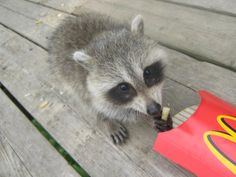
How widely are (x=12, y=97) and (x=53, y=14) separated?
4.54 ft

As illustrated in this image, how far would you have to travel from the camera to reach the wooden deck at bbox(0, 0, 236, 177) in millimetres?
2338

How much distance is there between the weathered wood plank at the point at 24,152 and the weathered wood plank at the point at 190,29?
1.48 m

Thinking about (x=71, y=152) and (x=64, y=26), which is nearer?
(x=71, y=152)

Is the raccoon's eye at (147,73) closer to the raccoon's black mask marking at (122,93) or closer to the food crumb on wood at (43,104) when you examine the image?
the raccoon's black mask marking at (122,93)

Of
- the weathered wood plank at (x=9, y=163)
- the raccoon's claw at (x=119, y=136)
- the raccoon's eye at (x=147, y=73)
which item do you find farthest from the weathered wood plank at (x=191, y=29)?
the weathered wood plank at (x=9, y=163)

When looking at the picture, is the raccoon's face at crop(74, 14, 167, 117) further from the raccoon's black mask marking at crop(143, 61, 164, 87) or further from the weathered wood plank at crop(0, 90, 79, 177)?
the weathered wood plank at crop(0, 90, 79, 177)

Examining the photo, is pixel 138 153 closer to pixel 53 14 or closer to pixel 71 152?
pixel 71 152

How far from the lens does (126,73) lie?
2.15m

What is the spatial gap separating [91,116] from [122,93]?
24.1 inches

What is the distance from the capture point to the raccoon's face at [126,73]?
6.95 feet

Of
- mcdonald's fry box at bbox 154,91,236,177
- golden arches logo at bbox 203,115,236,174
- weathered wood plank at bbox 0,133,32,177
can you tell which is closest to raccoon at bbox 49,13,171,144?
mcdonald's fry box at bbox 154,91,236,177

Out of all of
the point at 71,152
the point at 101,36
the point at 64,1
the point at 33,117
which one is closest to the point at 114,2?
the point at 64,1

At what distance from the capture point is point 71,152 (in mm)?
2514

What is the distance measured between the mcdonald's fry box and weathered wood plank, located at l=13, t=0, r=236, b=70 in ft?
3.11
